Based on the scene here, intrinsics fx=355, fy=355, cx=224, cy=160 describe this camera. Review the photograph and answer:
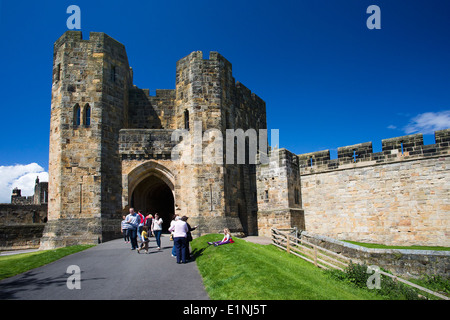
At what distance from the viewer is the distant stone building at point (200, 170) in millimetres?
17469

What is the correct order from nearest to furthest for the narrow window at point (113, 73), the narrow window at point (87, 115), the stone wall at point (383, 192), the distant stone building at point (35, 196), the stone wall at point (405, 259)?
the stone wall at point (405, 259), the stone wall at point (383, 192), the narrow window at point (87, 115), the narrow window at point (113, 73), the distant stone building at point (35, 196)

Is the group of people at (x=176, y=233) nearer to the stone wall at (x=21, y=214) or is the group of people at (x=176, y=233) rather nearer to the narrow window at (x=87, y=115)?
the narrow window at (x=87, y=115)

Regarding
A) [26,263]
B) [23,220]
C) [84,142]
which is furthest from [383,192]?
[23,220]

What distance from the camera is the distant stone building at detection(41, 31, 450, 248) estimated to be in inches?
688

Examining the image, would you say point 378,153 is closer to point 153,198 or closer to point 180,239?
point 180,239

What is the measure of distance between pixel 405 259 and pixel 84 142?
15.7m

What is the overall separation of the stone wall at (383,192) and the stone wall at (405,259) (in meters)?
3.51

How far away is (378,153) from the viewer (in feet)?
63.3

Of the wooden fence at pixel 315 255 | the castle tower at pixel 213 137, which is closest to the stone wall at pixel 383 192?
the castle tower at pixel 213 137

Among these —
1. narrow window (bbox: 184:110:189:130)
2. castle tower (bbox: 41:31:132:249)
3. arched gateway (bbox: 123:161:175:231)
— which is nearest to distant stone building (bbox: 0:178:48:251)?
castle tower (bbox: 41:31:132:249)

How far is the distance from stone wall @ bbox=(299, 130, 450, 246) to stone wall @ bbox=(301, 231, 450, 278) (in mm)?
3512
